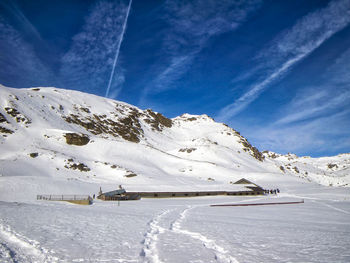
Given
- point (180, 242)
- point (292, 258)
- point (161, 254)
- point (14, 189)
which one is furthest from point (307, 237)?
point (14, 189)

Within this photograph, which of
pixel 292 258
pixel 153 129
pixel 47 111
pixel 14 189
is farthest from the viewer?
pixel 153 129

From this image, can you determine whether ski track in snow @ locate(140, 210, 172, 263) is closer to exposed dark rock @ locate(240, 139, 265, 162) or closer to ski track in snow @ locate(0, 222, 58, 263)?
ski track in snow @ locate(0, 222, 58, 263)

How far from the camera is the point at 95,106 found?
5290 inches

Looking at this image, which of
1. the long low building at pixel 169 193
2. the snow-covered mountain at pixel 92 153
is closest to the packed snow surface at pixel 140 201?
the snow-covered mountain at pixel 92 153

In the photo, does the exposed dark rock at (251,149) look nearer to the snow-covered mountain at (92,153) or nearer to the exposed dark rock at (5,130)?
the snow-covered mountain at (92,153)

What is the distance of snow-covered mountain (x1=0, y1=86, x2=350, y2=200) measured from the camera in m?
47.2

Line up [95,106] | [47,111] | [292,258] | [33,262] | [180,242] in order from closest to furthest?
[33,262]
[292,258]
[180,242]
[47,111]
[95,106]

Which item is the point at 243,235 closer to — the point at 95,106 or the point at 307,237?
the point at 307,237

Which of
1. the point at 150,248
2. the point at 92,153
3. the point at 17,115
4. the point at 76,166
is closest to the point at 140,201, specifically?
the point at 76,166

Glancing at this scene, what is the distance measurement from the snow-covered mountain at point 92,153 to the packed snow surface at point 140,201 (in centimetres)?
36

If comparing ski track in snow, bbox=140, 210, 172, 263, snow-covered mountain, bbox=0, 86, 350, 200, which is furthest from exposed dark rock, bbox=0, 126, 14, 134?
ski track in snow, bbox=140, 210, 172, 263

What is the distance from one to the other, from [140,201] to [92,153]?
140ft

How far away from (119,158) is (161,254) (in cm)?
6865

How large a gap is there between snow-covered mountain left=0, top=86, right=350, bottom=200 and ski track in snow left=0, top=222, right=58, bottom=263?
1188 inches
